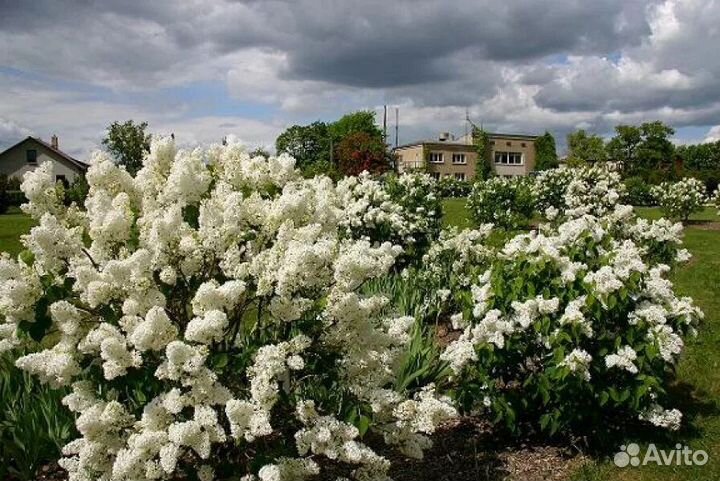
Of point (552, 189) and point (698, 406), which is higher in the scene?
point (552, 189)

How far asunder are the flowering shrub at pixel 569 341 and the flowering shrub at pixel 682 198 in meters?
19.5

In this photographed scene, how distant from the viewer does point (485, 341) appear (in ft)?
14.5

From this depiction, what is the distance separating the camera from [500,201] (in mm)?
18766

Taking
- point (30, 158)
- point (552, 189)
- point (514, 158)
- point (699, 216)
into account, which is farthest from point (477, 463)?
point (514, 158)

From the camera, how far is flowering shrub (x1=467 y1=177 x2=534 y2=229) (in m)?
18.3

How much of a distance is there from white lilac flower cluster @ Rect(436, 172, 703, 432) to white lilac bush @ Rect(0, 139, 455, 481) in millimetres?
798

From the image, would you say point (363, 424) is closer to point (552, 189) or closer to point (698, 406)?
point (698, 406)

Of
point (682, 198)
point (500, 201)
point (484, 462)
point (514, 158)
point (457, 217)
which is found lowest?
point (484, 462)

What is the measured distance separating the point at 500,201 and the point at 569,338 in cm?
1492

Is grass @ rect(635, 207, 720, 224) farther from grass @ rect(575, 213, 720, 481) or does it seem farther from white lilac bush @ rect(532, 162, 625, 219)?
grass @ rect(575, 213, 720, 481)

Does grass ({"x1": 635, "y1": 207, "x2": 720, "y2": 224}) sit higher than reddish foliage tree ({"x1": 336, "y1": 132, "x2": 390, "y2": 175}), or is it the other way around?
reddish foliage tree ({"x1": 336, "y1": 132, "x2": 390, "y2": 175})

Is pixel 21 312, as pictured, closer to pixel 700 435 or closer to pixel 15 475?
pixel 15 475

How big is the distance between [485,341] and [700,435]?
6.65ft

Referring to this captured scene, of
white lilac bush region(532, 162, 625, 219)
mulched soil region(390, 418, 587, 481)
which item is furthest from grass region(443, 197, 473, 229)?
mulched soil region(390, 418, 587, 481)
